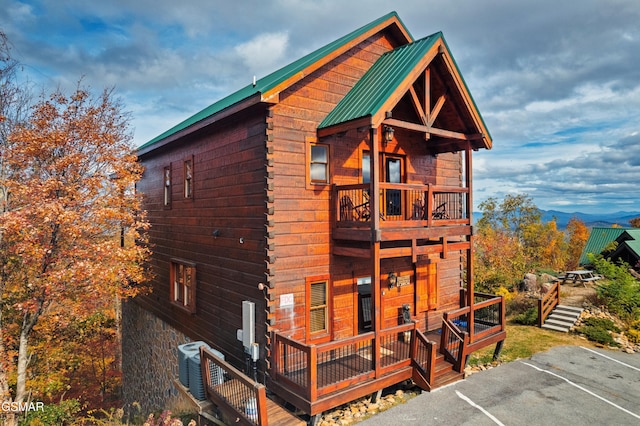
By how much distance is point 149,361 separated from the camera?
15.0 meters

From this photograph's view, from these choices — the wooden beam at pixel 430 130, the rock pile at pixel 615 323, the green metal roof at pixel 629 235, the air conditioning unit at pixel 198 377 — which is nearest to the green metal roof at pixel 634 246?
the green metal roof at pixel 629 235

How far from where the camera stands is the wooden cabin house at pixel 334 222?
8.21 meters

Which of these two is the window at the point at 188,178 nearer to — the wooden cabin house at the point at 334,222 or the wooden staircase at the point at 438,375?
the wooden cabin house at the point at 334,222

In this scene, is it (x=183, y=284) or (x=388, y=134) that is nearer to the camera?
(x=388, y=134)

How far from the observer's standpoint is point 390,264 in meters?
10.8

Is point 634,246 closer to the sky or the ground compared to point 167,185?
closer to the ground

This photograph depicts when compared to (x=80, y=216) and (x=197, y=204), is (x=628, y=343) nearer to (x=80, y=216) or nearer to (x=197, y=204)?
(x=197, y=204)

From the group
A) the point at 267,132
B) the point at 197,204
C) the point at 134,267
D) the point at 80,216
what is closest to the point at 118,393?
the point at 134,267

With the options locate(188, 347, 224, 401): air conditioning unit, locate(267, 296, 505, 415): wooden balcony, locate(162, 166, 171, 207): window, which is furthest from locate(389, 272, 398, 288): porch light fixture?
locate(162, 166, 171, 207): window

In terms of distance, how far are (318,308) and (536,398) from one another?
5711mm

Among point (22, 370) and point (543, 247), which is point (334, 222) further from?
point (543, 247)

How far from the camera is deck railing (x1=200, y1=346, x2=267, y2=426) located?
21.5 feet

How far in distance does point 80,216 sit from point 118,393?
1575 centimetres

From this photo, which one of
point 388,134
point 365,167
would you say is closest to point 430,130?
point 388,134
